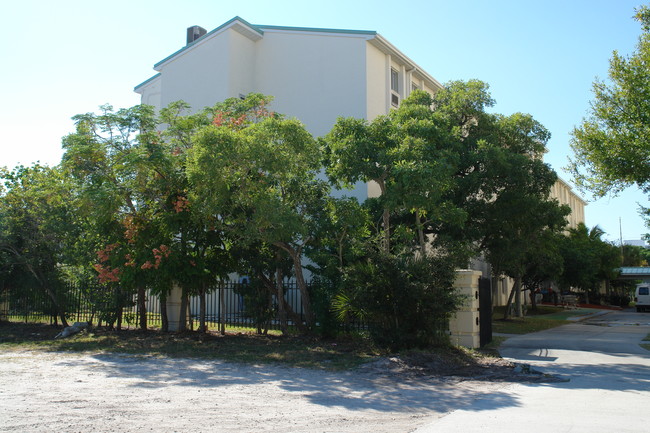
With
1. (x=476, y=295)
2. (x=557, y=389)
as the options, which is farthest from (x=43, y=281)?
(x=557, y=389)

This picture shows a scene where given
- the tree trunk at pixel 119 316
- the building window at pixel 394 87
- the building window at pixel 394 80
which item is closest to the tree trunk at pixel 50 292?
the tree trunk at pixel 119 316

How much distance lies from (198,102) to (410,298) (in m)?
17.7

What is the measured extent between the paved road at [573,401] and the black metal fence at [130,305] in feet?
24.5

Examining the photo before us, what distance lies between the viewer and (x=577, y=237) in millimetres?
42562

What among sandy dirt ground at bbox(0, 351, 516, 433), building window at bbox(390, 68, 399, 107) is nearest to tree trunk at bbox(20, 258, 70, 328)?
sandy dirt ground at bbox(0, 351, 516, 433)

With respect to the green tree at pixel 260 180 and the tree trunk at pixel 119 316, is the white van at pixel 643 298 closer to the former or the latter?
the green tree at pixel 260 180

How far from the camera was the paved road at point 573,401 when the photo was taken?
239 inches

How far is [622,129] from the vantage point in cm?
1552

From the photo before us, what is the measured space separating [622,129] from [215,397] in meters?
14.2

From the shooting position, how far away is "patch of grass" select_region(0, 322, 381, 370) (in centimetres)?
1157

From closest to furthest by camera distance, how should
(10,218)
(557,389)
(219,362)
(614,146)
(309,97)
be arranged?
(557,389) → (219,362) → (614,146) → (10,218) → (309,97)

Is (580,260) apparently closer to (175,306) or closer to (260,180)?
(175,306)

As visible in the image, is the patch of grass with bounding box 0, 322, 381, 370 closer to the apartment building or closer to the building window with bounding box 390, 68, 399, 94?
the apartment building

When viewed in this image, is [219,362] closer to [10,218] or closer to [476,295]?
[476,295]
